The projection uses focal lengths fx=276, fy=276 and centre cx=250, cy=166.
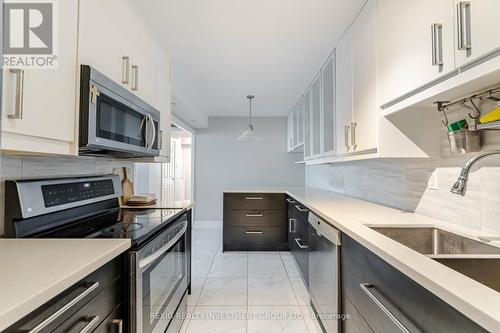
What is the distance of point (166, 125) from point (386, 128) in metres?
1.80

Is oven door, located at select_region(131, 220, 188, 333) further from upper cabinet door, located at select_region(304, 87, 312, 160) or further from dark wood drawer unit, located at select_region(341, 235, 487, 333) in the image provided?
upper cabinet door, located at select_region(304, 87, 312, 160)

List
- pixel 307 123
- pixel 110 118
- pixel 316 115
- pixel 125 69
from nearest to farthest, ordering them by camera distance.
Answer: pixel 110 118 < pixel 125 69 < pixel 316 115 < pixel 307 123

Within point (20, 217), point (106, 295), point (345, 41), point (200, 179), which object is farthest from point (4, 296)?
point (200, 179)

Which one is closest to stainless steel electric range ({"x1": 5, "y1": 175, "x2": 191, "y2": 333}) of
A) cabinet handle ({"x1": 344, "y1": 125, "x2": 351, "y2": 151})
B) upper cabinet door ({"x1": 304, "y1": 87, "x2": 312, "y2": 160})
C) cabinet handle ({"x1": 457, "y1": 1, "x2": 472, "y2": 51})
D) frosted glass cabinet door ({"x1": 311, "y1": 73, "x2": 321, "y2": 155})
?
cabinet handle ({"x1": 344, "y1": 125, "x2": 351, "y2": 151})

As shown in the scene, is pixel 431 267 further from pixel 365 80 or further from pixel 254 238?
pixel 254 238

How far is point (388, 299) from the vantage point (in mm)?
1031

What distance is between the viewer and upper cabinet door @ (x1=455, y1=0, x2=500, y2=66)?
825mm

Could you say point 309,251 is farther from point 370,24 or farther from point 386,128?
point 370,24

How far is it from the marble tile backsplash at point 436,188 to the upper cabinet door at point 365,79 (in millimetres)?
377

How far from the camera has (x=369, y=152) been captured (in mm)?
Answer: 1761

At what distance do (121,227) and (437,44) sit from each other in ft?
5.37

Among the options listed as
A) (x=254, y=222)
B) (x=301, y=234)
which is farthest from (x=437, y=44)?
(x=254, y=222)

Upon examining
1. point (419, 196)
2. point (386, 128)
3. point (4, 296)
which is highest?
point (386, 128)

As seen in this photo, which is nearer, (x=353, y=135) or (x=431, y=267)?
(x=431, y=267)
